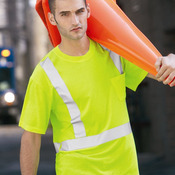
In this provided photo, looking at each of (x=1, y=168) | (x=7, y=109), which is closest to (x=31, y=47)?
(x=7, y=109)

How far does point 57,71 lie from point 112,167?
19.4 inches

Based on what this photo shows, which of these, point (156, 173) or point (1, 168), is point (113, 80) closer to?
point (156, 173)

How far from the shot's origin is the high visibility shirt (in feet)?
8.51

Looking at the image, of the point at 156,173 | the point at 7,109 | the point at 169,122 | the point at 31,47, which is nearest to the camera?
the point at 156,173

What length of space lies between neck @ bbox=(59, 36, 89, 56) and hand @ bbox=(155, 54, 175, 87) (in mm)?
452

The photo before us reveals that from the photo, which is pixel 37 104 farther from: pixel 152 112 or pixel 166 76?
pixel 152 112

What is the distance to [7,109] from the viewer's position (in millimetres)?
18906

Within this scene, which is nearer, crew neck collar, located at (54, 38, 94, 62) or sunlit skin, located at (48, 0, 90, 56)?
sunlit skin, located at (48, 0, 90, 56)

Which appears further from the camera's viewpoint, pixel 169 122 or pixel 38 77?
pixel 169 122

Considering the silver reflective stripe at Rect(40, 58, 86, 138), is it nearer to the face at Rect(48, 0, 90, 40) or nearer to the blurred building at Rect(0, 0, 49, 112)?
the face at Rect(48, 0, 90, 40)

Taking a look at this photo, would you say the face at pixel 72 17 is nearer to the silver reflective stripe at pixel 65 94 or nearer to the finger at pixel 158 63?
the silver reflective stripe at pixel 65 94

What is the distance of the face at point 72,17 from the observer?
2461 mm

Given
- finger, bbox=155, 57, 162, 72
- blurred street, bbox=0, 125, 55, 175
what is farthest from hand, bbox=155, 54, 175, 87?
blurred street, bbox=0, 125, 55, 175

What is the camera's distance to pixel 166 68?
2271 millimetres
